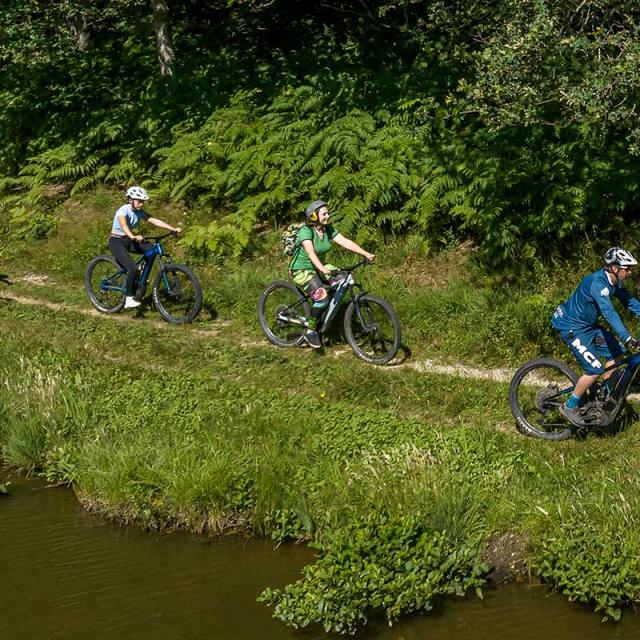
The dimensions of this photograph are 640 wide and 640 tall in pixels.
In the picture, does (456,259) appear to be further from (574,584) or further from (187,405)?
(574,584)

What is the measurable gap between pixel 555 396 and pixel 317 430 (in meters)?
2.61

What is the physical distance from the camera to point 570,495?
939 cm

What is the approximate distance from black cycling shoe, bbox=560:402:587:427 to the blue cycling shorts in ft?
1.44

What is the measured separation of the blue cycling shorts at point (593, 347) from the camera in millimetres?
10406

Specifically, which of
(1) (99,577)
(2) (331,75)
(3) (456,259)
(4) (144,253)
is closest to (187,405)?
(1) (99,577)

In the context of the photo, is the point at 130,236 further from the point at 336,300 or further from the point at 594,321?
the point at 594,321

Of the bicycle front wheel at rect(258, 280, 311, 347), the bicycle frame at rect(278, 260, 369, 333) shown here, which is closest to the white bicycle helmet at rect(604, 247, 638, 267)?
the bicycle frame at rect(278, 260, 369, 333)

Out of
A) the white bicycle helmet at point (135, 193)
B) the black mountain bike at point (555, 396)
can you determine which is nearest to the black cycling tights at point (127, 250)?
the white bicycle helmet at point (135, 193)

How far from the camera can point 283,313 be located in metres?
14.2

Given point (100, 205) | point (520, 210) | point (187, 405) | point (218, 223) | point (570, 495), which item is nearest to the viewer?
→ point (570, 495)

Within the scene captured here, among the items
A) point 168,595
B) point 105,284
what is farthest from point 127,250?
point 168,595

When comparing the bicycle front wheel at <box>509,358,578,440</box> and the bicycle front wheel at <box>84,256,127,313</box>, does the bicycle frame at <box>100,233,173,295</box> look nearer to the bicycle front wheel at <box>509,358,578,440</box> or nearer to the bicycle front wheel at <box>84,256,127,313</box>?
the bicycle front wheel at <box>84,256,127,313</box>

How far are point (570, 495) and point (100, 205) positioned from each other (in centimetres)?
1317

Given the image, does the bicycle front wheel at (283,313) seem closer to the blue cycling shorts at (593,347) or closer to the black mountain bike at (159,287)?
the black mountain bike at (159,287)
